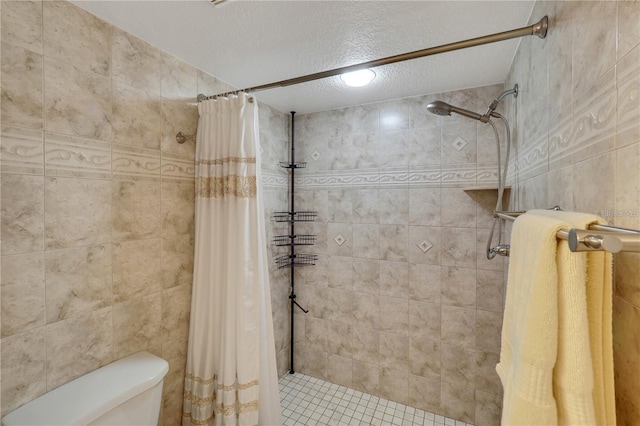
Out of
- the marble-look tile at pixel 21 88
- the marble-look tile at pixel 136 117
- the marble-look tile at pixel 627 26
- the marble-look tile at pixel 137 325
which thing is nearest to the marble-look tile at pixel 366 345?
the marble-look tile at pixel 137 325

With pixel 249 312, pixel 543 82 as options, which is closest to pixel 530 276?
pixel 543 82

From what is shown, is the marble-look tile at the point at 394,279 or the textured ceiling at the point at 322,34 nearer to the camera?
the textured ceiling at the point at 322,34

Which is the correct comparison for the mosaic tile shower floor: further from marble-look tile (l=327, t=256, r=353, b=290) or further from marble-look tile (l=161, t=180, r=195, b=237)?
marble-look tile (l=161, t=180, r=195, b=237)

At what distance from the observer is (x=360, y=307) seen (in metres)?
2.13

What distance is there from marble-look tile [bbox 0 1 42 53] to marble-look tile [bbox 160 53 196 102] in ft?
1.53

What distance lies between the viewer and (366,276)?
2.11 meters

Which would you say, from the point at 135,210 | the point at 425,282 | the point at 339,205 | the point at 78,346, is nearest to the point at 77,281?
the point at 78,346

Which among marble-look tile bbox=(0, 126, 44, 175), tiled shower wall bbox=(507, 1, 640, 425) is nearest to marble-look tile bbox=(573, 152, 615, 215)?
tiled shower wall bbox=(507, 1, 640, 425)

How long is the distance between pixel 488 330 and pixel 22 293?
2.35 metres

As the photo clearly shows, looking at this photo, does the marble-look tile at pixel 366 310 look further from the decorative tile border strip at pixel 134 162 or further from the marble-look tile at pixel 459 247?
the decorative tile border strip at pixel 134 162

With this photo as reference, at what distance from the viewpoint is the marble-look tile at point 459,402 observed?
183 cm

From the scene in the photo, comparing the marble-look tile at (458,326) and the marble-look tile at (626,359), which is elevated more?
the marble-look tile at (626,359)

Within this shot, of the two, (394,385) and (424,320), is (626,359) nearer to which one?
(424,320)

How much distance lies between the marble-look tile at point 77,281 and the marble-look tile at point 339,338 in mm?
1548
